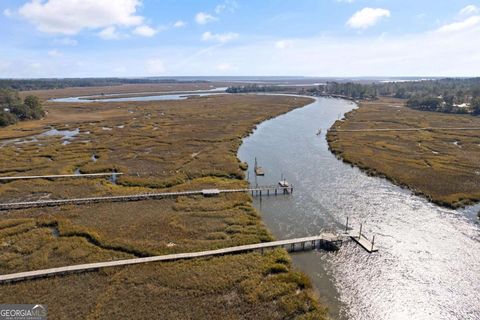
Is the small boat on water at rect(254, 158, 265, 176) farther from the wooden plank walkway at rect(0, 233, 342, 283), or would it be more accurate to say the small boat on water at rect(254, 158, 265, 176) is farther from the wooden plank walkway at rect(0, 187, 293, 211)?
the wooden plank walkway at rect(0, 233, 342, 283)

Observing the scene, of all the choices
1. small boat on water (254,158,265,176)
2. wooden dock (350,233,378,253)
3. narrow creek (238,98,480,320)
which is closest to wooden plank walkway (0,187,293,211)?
narrow creek (238,98,480,320)

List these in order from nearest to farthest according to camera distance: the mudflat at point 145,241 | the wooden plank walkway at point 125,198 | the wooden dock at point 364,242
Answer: the mudflat at point 145,241 → the wooden dock at point 364,242 → the wooden plank walkway at point 125,198

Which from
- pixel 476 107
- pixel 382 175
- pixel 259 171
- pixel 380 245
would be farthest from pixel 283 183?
pixel 476 107

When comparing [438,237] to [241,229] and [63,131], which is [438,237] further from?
[63,131]

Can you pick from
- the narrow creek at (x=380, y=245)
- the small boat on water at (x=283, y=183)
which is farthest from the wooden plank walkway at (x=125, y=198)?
the narrow creek at (x=380, y=245)

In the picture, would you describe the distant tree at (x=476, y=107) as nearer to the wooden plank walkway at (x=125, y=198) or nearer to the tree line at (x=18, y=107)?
the wooden plank walkway at (x=125, y=198)

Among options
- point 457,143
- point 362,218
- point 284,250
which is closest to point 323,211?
point 362,218
